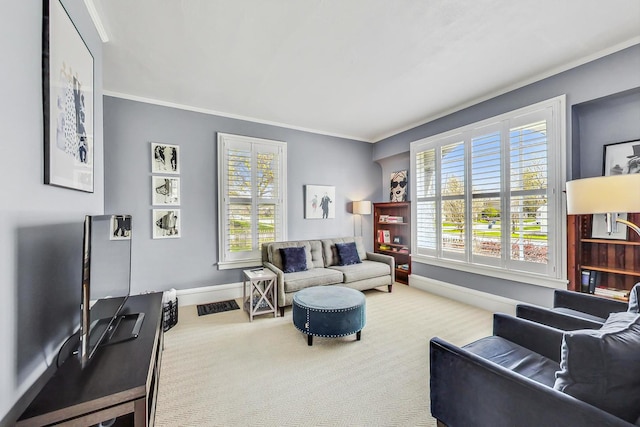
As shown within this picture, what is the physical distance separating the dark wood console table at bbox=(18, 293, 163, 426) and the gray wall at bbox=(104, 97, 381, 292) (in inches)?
92.4

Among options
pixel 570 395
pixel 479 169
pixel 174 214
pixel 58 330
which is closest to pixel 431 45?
pixel 479 169

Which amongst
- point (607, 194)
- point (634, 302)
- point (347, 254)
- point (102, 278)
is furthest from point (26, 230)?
point (347, 254)

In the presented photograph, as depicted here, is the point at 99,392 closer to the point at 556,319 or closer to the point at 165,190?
the point at 556,319

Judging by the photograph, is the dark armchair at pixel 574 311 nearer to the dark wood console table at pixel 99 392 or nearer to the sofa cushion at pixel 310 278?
the sofa cushion at pixel 310 278

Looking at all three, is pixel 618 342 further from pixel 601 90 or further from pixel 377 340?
pixel 601 90

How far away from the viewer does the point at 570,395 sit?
100 cm

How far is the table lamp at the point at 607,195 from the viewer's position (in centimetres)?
160

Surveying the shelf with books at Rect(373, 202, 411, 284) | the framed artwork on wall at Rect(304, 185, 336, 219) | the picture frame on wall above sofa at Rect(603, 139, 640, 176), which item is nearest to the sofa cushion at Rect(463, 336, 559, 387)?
the picture frame on wall above sofa at Rect(603, 139, 640, 176)

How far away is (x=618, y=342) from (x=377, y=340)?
1941 mm

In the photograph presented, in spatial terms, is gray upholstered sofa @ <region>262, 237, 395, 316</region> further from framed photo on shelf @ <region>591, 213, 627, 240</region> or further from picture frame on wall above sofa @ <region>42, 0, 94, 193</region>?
framed photo on shelf @ <region>591, 213, 627, 240</region>

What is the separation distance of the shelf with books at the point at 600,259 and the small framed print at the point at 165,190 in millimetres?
4641

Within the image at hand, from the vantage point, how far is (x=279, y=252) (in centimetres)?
378

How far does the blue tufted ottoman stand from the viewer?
8.21 feet

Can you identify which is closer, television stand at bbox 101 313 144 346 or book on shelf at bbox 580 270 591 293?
television stand at bbox 101 313 144 346
